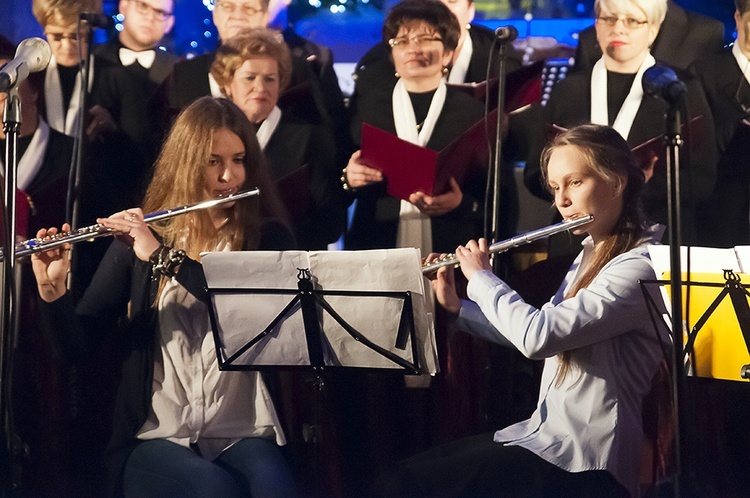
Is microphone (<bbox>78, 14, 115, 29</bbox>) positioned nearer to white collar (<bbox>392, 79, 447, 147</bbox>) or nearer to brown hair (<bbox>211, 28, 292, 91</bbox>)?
brown hair (<bbox>211, 28, 292, 91</bbox>)

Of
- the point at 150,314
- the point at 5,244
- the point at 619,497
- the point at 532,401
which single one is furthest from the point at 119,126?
the point at 619,497

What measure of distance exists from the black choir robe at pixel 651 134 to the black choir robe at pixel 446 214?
16cm

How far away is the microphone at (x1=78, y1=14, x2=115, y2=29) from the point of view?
11.7 feet

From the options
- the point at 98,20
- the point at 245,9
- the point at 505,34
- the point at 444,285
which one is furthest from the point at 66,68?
the point at 444,285

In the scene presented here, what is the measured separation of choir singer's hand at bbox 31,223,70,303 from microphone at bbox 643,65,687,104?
5.41 feet

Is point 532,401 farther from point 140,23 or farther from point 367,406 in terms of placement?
point 140,23

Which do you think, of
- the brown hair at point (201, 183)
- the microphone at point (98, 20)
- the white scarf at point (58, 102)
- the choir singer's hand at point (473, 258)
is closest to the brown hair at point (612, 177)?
the choir singer's hand at point (473, 258)

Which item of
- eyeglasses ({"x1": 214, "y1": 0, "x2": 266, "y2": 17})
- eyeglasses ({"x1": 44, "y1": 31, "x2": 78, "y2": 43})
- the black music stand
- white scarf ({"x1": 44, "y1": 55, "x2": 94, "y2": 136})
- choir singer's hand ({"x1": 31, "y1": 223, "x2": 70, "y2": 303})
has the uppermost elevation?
eyeglasses ({"x1": 214, "y1": 0, "x2": 266, "y2": 17})

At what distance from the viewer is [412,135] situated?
361 centimetres

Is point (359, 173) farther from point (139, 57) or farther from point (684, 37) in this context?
point (684, 37)

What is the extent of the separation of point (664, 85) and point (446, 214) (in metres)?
1.29

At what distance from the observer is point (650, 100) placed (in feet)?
11.5

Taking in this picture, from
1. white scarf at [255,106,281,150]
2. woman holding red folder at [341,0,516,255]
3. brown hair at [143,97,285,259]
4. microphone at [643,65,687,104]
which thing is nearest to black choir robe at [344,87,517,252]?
woman holding red folder at [341,0,516,255]

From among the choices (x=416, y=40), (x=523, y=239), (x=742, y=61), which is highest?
(x=416, y=40)
